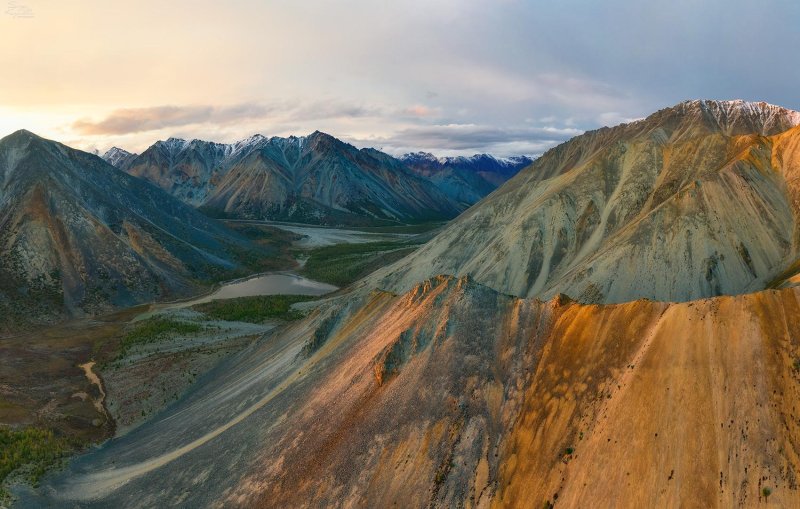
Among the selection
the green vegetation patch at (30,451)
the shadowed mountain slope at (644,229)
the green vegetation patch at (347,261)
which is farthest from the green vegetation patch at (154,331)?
the green vegetation patch at (347,261)

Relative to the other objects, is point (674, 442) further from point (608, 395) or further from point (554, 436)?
point (554, 436)

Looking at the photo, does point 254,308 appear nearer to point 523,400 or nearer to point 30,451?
point 30,451

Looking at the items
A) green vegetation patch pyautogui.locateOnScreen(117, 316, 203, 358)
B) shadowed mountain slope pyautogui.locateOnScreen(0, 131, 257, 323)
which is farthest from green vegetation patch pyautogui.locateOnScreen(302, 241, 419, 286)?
green vegetation patch pyautogui.locateOnScreen(117, 316, 203, 358)

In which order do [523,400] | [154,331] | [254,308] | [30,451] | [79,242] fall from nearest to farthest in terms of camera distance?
[523,400]
[30,451]
[154,331]
[254,308]
[79,242]

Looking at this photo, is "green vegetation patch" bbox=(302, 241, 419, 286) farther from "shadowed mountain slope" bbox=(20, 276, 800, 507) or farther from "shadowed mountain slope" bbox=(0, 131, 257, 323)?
"shadowed mountain slope" bbox=(20, 276, 800, 507)

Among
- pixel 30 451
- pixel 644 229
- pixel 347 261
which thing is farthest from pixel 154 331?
pixel 347 261

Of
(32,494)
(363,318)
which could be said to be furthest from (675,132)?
(32,494)
